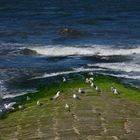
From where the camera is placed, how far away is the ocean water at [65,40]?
3925cm

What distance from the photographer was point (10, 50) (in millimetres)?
50781

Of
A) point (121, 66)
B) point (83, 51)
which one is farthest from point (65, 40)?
point (121, 66)

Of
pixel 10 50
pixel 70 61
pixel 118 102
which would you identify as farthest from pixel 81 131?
pixel 10 50

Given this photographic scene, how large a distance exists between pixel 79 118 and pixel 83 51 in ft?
91.5

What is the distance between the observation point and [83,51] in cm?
5072

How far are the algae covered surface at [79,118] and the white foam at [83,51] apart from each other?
21.0 meters

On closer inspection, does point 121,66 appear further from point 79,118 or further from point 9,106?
point 79,118

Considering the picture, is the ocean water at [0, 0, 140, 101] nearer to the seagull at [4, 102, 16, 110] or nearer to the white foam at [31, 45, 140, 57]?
the white foam at [31, 45, 140, 57]

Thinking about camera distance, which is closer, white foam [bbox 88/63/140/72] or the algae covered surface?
the algae covered surface

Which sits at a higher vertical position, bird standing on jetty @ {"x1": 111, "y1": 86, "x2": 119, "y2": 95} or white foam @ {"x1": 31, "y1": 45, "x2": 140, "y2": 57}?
bird standing on jetty @ {"x1": 111, "y1": 86, "x2": 119, "y2": 95}

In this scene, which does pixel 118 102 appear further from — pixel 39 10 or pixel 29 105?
pixel 39 10

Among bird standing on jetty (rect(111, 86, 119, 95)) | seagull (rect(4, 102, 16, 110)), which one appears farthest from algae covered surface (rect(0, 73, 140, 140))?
seagull (rect(4, 102, 16, 110))

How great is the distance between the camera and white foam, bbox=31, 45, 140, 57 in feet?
164

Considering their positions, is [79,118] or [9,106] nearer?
[79,118]
